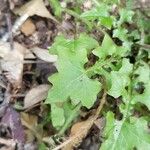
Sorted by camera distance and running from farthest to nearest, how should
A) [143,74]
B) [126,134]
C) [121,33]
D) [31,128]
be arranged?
[121,33], [143,74], [31,128], [126,134]

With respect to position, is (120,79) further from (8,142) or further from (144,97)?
(8,142)

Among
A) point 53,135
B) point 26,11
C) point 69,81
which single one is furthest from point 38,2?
point 53,135

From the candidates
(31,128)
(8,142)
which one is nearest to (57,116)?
(31,128)

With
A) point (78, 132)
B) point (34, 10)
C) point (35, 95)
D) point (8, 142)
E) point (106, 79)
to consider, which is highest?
Answer: point (34, 10)

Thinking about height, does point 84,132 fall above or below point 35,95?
below

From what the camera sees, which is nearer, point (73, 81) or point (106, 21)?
point (73, 81)

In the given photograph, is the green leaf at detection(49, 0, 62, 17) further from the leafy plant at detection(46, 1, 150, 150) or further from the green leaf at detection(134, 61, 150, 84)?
the green leaf at detection(134, 61, 150, 84)

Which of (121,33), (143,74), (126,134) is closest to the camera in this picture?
(126,134)

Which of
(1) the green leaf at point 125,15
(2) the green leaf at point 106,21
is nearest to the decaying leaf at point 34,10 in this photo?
(2) the green leaf at point 106,21
